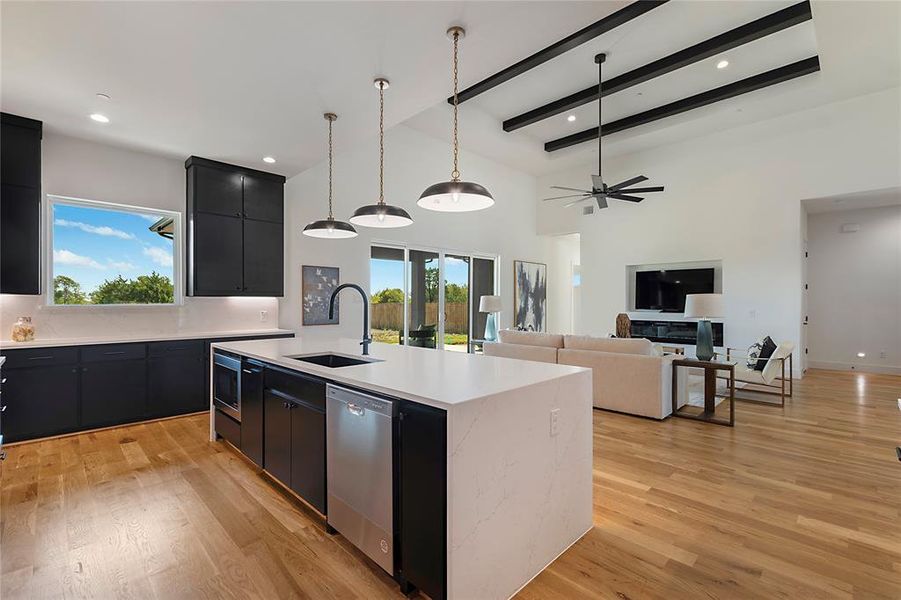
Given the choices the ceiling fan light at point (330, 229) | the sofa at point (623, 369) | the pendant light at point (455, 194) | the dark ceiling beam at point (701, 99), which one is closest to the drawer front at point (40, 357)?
the ceiling fan light at point (330, 229)

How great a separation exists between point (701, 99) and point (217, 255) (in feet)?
22.8

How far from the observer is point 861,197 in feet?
20.7

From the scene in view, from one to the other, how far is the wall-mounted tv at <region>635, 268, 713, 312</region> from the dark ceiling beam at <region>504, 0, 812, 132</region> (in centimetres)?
369

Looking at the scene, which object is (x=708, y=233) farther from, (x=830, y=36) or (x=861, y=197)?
(x=830, y=36)

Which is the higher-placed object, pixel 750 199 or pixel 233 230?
pixel 750 199

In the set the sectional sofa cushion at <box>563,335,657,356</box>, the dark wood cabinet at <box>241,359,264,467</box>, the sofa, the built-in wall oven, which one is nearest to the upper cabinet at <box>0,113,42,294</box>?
the built-in wall oven

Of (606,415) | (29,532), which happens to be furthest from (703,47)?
(29,532)

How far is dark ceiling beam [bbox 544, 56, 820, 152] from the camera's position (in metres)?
5.23

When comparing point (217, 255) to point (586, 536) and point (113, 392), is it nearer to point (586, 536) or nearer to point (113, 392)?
point (113, 392)

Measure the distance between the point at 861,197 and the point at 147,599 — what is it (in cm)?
932

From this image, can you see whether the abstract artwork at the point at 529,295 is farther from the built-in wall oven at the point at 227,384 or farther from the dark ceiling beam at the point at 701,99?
the built-in wall oven at the point at 227,384

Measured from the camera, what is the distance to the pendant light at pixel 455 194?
2.27 meters

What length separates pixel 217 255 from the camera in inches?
186

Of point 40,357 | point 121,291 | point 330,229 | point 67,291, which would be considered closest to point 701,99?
point 330,229
